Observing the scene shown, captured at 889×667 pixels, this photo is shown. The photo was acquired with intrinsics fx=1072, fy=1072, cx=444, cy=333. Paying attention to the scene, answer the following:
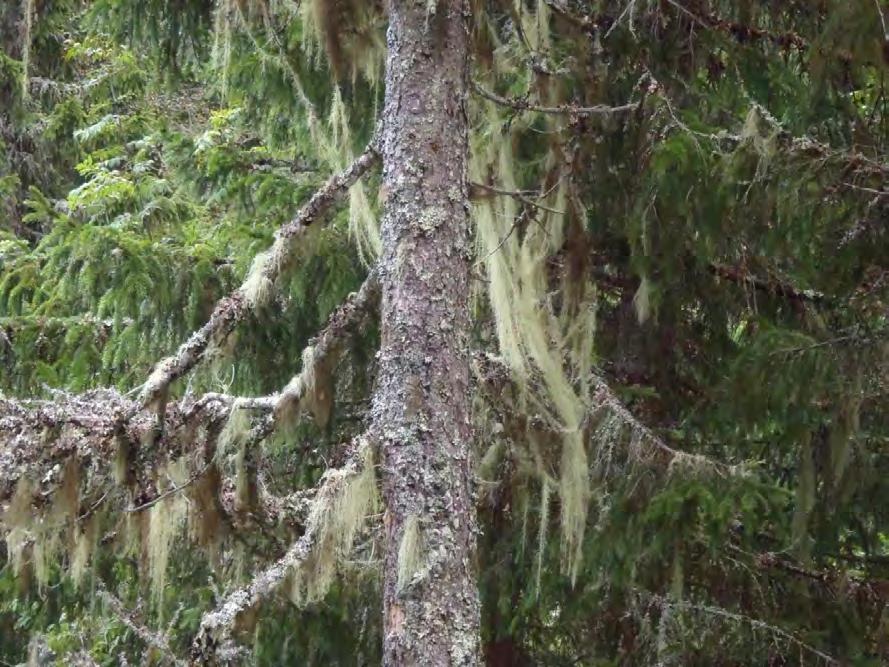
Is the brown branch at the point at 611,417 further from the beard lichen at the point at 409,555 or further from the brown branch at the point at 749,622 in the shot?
the beard lichen at the point at 409,555

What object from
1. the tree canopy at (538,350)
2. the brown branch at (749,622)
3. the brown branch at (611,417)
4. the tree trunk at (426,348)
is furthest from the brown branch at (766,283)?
the tree trunk at (426,348)

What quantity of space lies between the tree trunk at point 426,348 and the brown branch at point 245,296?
0.76ft

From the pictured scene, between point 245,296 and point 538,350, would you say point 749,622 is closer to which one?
point 538,350

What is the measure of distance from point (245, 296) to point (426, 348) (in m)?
0.72

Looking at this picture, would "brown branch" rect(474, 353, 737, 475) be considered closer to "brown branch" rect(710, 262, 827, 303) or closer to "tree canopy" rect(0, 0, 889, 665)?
"tree canopy" rect(0, 0, 889, 665)

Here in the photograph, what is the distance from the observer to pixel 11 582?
18.5ft

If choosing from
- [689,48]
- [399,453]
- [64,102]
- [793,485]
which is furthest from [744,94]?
[64,102]

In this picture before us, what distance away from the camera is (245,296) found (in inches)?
149

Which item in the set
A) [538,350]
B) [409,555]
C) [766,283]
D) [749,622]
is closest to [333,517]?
[409,555]

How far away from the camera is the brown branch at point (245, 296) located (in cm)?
366

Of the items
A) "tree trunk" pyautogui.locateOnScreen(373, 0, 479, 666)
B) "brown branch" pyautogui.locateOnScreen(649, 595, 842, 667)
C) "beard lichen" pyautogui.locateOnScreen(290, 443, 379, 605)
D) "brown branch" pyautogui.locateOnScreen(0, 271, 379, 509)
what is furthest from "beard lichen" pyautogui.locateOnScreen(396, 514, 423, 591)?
"brown branch" pyautogui.locateOnScreen(649, 595, 842, 667)

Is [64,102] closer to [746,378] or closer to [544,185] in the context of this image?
[544,185]

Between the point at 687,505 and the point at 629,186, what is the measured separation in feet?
5.12

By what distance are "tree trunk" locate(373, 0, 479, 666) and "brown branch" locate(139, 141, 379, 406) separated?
0.76 feet
